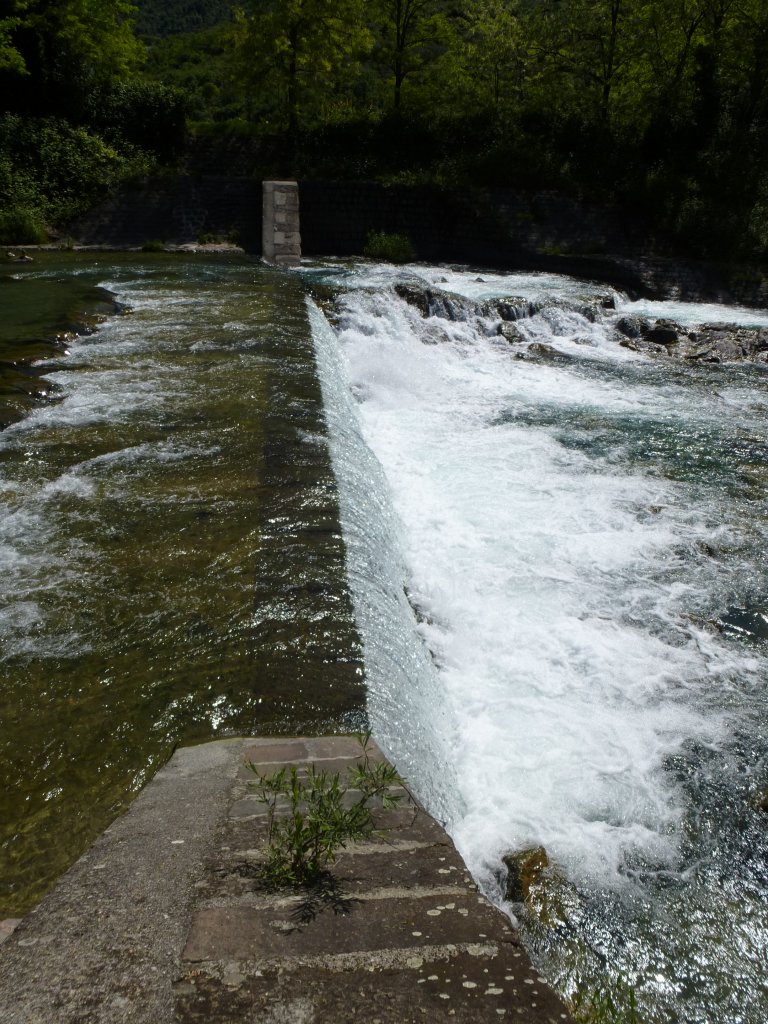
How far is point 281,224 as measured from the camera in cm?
1641

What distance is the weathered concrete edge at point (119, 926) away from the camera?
1433 millimetres

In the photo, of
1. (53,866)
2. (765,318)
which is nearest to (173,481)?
(53,866)

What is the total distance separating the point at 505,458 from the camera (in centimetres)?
720

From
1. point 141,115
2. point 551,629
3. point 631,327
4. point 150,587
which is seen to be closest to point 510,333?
point 631,327

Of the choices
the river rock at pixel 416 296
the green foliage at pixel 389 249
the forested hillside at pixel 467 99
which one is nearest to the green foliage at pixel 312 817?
the river rock at pixel 416 296

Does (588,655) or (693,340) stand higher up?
(693,340)

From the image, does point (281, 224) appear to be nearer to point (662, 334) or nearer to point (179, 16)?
point (662, 334)

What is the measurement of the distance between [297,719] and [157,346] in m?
6.44

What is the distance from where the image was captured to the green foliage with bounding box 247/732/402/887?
182 centimetres

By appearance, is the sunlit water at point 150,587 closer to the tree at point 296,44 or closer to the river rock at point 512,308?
the river rock at point 512,308

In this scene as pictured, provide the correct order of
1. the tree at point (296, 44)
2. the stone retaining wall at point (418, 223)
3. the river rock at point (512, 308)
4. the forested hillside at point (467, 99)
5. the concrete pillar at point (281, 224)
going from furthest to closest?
1. the tree at point (296, 44)
2. the forested hillside at point (467, 99)
3. the stone retaining wall at point (418, 223)
4. the concrete pillar at point (281, 224)
5. the river rock at point (512, 308)

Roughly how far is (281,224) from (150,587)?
1452 cm

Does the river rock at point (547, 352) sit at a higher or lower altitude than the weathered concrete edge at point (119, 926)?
higher

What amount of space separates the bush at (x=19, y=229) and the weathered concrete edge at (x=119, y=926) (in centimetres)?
1704
